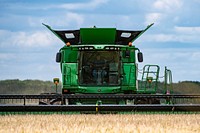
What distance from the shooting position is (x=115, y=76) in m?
13.2

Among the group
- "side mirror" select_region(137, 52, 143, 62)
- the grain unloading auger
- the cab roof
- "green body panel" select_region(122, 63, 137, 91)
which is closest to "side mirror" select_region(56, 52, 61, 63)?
the grain unloading auger

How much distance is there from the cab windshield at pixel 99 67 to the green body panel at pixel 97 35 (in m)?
0.64

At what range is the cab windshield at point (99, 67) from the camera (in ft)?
42.9

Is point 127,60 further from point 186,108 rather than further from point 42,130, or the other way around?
point 42,130

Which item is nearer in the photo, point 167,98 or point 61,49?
point 167,98

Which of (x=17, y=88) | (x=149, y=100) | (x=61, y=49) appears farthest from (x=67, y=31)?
(x=17, y=88)

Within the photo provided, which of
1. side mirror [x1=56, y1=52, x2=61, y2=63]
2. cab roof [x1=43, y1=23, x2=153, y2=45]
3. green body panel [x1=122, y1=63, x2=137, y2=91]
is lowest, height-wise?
green body panel [x1=122, y1=63, x2=137, y2=91]

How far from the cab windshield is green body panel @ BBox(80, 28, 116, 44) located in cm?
64

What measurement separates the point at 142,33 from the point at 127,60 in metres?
1.01

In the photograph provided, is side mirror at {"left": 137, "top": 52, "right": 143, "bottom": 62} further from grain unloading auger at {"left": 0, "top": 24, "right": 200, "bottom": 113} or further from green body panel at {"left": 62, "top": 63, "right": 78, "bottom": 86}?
green body panel at {"left": 62, "top": 63, "right": 78, "bottom": 86}

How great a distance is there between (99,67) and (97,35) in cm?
101

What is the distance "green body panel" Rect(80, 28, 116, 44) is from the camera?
13.8 meters

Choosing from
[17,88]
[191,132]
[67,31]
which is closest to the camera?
[191,132]

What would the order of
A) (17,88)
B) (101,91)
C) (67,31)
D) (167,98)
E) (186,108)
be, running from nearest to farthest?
1. (186,108)
2. (167,98)
3. (101,91)
4. (67,31)
5. (17,88)
